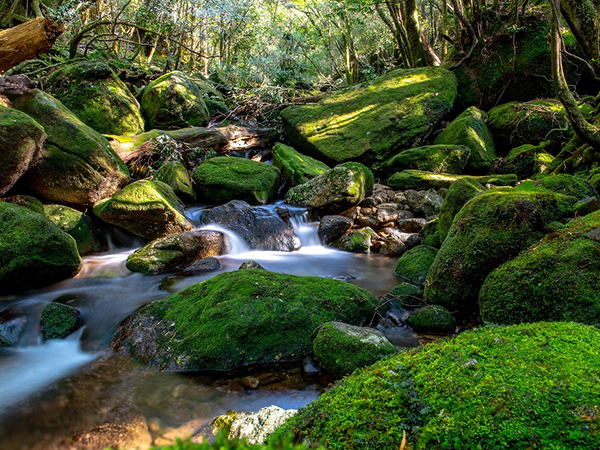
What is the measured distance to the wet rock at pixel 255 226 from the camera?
8406 millimetres

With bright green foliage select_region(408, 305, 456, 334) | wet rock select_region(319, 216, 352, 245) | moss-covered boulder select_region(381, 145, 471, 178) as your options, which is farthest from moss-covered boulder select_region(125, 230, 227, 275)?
moss-covered boulder select_region(381, 145, 471, 178)

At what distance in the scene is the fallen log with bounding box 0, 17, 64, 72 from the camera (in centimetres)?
764

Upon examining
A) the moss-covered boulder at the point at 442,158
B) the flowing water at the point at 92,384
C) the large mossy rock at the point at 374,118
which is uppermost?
the large mossy rock at the point at 374,118

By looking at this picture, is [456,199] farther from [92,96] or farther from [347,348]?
[92,96]

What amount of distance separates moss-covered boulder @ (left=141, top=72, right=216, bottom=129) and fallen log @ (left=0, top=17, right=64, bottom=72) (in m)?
3.66

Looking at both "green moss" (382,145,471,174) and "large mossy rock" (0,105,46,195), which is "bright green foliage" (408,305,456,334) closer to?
"large mossy rock" (0,105,46,195)

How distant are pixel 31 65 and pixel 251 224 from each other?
848 centimetres

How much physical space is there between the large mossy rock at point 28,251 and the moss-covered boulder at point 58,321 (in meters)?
0.96

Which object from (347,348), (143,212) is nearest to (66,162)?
(143,212)

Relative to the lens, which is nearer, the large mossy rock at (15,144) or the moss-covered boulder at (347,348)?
the moss-covered boulder at (347,348)

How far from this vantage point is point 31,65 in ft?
35.4

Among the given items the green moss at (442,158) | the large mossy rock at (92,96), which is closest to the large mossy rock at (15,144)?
the large mossy rock at (92,96)

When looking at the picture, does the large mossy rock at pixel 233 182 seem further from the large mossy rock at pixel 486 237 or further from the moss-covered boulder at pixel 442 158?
the large mossy rock at pixel 486 237

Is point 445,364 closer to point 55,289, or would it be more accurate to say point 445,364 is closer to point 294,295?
point 294,295
